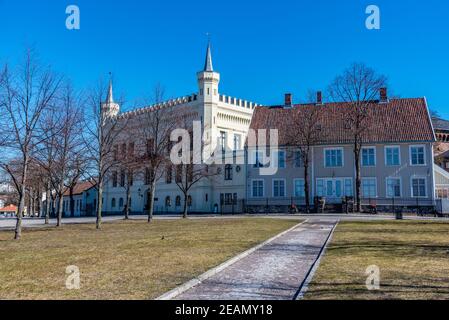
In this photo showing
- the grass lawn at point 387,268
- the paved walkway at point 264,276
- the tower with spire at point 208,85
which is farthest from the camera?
the tower with spire at point 208,85

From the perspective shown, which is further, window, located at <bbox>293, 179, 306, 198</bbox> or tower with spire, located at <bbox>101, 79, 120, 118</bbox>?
window, located at <bbox>293, 179, 306, 198</bbox>

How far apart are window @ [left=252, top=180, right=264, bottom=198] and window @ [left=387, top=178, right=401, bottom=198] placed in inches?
523

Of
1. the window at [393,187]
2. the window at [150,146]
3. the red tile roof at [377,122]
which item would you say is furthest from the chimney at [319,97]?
the window at [150,146]

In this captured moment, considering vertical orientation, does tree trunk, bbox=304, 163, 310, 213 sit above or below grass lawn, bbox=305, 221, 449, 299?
above

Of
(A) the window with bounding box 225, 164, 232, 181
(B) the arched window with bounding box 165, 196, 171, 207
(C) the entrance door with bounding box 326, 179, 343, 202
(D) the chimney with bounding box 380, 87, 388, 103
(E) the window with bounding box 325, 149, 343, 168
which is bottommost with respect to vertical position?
(B) the arched window with bounding box 165, 196, 171, 207

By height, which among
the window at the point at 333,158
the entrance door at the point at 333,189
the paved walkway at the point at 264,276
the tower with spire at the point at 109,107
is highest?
the tower with spire at the point at 109,107

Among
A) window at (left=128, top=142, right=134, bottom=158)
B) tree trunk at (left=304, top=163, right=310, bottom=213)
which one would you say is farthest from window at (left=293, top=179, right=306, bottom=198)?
window at (left=128, top=142, right=134, bottom=158)

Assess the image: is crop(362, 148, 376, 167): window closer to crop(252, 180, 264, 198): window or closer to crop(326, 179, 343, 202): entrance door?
crop(326, 179, 343, 202): entrance door

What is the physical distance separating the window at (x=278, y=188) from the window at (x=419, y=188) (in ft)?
43.7

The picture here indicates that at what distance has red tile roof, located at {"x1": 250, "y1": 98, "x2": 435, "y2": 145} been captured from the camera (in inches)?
1837

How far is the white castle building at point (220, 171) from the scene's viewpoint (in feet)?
188

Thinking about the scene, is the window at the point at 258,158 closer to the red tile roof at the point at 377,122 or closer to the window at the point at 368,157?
the red tile roof at the point at 377,122

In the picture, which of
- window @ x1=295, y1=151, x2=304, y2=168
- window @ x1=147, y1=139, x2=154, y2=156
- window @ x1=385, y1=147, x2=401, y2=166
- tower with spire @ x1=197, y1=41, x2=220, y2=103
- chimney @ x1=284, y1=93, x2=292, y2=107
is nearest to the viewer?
window @ x1=147, y1=139, x2=154, y2=156
